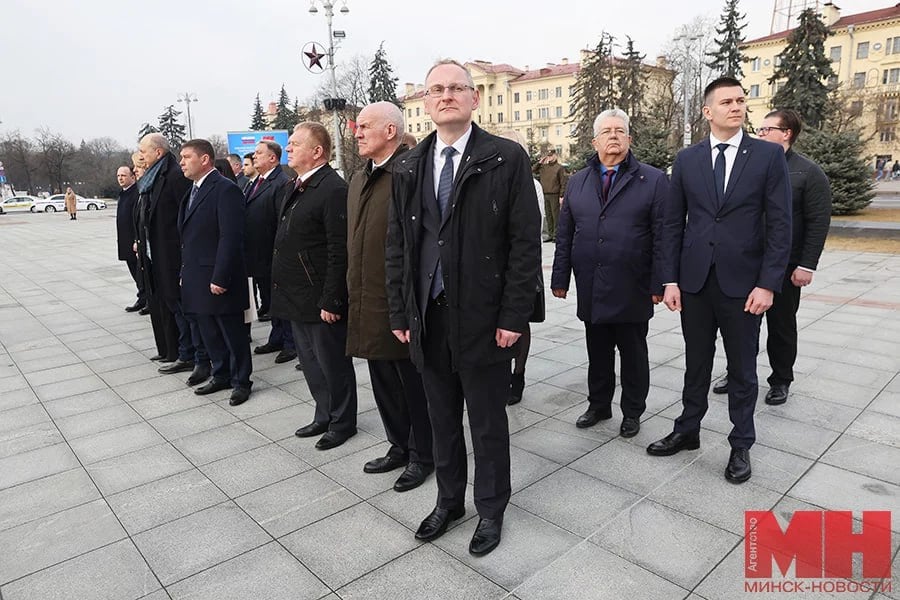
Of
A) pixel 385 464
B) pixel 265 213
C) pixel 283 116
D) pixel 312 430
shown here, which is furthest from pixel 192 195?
pixel 283 116

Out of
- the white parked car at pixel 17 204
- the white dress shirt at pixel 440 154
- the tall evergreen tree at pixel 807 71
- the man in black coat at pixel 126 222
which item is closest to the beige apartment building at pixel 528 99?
the white parked car at pixel 17 204

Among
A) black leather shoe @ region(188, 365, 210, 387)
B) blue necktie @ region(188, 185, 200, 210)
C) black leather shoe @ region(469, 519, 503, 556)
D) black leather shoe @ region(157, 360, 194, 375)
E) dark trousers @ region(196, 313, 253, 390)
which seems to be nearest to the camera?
black leather shoe @ region(469, 519, 503, 556)

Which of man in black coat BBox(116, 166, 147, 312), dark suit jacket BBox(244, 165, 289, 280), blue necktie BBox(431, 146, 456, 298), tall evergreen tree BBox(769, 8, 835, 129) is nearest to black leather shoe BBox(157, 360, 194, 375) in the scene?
dark suit jacket BBox(244, 165, 289, 280)

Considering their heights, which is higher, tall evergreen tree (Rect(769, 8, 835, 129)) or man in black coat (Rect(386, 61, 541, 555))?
tall evergreen tree (Rect(769, 8, 835, 129))

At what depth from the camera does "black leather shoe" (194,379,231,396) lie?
5.21 meters

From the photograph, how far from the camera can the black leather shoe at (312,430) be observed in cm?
423

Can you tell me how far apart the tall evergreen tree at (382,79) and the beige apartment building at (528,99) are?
2318cm

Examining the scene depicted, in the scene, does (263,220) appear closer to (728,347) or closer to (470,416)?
(470,416)

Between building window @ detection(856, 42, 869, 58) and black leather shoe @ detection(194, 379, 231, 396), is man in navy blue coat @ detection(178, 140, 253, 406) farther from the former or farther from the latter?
building window @ detection(856, 42, 869, 58)

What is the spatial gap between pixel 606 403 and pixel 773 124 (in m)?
2.32

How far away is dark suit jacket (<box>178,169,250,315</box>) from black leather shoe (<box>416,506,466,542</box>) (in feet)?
8.97

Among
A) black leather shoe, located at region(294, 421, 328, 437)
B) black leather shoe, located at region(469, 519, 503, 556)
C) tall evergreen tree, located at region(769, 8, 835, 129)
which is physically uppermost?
tall evergreen tree, located at region(769, 8, 835, 129)

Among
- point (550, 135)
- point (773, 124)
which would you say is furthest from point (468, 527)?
point (550, 135)

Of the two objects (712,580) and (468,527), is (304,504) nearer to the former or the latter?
(468,527)
